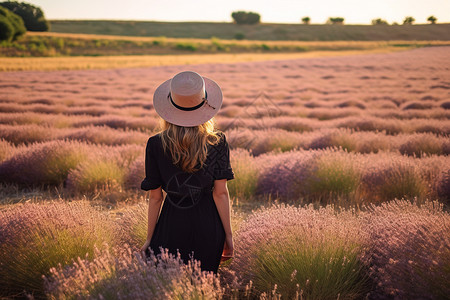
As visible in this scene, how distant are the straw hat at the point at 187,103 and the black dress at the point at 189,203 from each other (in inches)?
7.7

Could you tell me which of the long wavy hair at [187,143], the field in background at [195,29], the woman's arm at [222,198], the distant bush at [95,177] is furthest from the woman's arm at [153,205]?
the field in background at [195,29]

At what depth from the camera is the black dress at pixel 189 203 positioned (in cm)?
218

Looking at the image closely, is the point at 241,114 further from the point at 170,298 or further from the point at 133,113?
the point at 170,298

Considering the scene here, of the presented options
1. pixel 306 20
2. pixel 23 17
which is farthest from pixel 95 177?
pixel 306 20

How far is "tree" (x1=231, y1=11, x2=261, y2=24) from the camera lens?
80.9 meters

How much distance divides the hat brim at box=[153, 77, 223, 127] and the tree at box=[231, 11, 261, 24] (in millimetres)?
84729

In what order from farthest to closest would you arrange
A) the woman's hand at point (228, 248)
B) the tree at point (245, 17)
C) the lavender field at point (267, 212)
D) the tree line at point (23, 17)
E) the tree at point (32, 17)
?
the tree at point (245, 17), the tree at point (32, 17), the tree line at point (23, 17), the woman's hand at point (228, 248), the lavender field at point (267, 212)

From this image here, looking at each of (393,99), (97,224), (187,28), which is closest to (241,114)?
(393,99)

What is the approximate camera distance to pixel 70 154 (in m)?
5.19

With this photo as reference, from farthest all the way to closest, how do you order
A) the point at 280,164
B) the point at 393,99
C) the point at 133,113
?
the point at 393,99 < the point at 133,113 < the point at 280,164

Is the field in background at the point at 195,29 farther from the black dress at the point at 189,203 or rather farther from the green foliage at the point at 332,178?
the black dress at the point at 189,203

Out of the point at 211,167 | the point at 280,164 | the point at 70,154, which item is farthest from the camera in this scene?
the point at 70,154

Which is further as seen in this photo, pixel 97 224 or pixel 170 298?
pixel 97 224

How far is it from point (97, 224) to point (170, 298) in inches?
47.4
